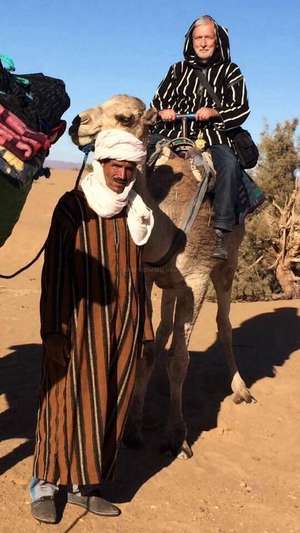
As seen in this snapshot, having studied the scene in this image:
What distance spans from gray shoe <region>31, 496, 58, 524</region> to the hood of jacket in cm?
337

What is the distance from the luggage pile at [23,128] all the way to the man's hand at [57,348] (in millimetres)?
579

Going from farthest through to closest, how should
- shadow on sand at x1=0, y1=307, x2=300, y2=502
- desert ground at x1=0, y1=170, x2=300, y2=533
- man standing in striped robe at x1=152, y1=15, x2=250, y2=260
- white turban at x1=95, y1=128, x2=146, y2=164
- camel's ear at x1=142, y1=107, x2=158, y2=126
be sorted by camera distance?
1. man standing in striped robe at x1=152, y1=15, x2=250, y2=260
2. shadow on sand at x1=0, y1=307, x2=300, y2=502
3. desert ground at x1=0, y1=170, x2=300, y2=533
4. camel's ear at x1=142, y1=107, x2=158, y2=126
5. white turban at x1=95, y1=128, x2=146, y2=164

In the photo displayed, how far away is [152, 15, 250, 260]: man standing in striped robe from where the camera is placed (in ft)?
16.7

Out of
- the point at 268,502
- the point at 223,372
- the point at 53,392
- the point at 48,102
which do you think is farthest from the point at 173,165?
the point at 223,372

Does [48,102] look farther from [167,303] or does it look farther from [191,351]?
[191,351]

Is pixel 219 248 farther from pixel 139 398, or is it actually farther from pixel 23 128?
pixel 23 128

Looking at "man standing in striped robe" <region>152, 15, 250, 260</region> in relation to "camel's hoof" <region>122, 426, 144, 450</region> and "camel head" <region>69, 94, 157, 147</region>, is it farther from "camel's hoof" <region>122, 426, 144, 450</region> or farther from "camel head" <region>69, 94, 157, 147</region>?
"camel's hoof" <region>122, 426, 144, 450</region>

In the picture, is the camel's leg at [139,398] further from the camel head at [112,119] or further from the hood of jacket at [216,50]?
the hood of jacket at [216,50]

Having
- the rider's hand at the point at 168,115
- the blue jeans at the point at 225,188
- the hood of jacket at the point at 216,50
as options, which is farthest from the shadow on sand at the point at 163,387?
the hood of jacket at the point at 216,50

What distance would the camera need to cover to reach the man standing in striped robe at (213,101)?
5.10 metres

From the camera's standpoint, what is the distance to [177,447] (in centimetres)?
491

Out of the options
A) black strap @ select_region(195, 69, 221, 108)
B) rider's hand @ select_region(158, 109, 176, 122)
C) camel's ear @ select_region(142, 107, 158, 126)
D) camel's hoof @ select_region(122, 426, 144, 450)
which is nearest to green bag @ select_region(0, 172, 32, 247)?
camel's ear @ select_region(142, 107, 158, 126)

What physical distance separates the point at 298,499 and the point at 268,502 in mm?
221

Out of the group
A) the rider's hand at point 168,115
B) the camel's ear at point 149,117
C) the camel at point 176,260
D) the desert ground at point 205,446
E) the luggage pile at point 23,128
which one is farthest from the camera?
the rider's hand at point 168,115
